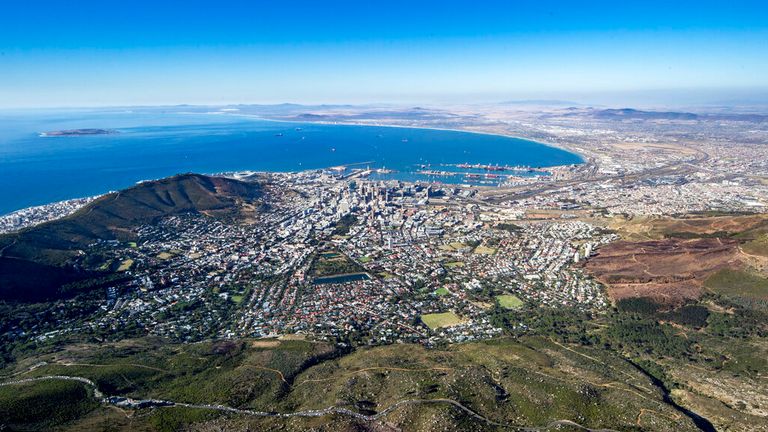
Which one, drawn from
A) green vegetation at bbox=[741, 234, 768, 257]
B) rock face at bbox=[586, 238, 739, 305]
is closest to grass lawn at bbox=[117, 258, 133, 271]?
rock face at bbox=[586, 238, 739, 305]

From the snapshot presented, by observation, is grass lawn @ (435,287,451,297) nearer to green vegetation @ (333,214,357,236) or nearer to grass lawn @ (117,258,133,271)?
green vegetation @ (333,214,357,236)

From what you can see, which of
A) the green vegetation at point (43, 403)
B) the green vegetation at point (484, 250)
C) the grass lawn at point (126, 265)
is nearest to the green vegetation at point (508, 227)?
the green vegetation at point (484, 250)

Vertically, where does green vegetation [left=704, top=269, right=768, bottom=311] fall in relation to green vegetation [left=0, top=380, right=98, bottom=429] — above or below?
below

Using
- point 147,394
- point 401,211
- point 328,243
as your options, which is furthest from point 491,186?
point 147,394

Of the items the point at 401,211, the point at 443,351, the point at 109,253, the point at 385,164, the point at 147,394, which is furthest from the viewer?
the point at 385,164

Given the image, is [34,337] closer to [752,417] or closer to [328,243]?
[328,243]

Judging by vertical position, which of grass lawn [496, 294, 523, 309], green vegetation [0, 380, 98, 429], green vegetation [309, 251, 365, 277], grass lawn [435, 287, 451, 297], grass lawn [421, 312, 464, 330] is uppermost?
green vegetation [0, 380, 98, 429]
